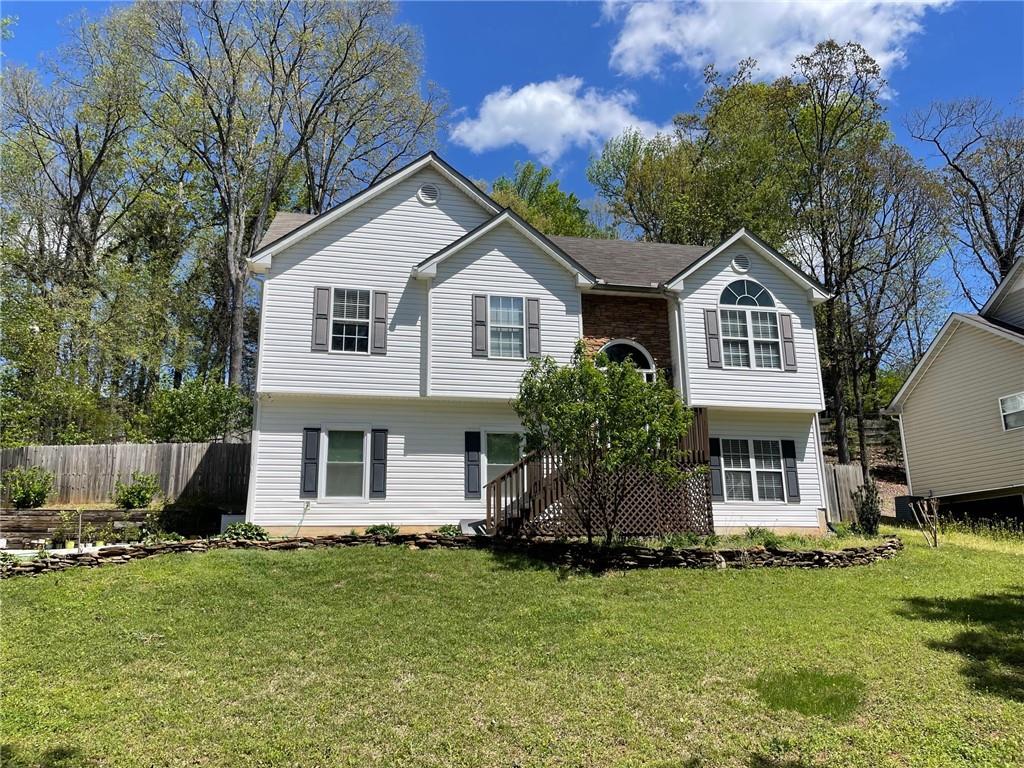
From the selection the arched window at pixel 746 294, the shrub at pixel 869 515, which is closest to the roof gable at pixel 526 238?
the arched window at pixel 746 294

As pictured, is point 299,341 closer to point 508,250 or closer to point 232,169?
point 508,250

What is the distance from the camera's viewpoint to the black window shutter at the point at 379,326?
15625 millimetres

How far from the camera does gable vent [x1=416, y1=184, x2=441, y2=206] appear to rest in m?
17.1

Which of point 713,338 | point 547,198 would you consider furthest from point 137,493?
point 547,198

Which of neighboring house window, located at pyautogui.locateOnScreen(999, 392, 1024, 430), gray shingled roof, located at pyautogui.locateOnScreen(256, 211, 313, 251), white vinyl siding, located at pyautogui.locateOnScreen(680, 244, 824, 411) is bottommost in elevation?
neighboring house window, located at pyautogui.locateOnScreen(999, 392, 1024, 430)

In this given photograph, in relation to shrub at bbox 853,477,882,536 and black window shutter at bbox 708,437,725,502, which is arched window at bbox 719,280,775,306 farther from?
shrub at bbox 853,477,882,536

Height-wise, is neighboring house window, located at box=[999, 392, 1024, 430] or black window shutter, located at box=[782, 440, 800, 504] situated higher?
neighboring house window, located at box=[999, 392, 1024, 430]

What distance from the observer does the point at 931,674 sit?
7.34 m

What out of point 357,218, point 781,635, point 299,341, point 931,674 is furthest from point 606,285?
point 931,674

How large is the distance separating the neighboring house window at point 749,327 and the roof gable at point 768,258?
2.61ft

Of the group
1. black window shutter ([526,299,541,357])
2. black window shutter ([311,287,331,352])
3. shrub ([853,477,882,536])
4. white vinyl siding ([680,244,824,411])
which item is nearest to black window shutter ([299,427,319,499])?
black window shutter ([311,287,331,352])

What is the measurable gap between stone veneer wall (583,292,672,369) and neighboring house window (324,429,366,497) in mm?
6175

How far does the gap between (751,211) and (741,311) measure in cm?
1340

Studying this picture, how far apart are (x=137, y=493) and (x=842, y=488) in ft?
61.8
